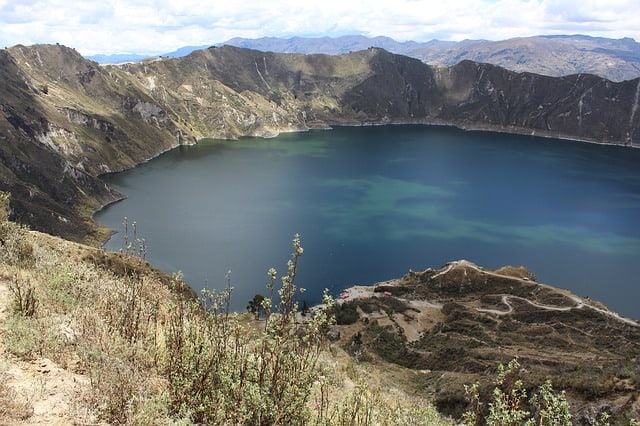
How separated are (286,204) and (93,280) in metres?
99.1

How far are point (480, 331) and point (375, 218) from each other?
5268cm

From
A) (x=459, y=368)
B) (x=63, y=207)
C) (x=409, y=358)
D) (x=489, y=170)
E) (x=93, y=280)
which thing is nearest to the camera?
(x=93, y=280)

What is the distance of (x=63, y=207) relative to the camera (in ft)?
311

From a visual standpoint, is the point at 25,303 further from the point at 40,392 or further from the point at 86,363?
the point at 40,392

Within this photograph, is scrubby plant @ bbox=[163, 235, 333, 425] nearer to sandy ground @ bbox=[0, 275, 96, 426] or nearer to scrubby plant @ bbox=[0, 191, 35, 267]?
sandy ground @ bbox=[0, 275, 96, 426]

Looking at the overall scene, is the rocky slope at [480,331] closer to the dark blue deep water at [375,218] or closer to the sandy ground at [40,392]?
the dark blue deep water at [375,218]

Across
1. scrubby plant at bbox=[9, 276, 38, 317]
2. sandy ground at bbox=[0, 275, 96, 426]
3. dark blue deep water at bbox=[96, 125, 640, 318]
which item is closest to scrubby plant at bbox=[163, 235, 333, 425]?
sandy ground at bbox=[0, 275, 96, 426]

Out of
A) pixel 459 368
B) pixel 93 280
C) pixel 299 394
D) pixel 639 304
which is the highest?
pixel 299 394

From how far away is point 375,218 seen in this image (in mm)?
106688

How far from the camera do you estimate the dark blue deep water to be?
80.7 metres

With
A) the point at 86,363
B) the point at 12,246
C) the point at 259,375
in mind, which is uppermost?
the point at 259,375

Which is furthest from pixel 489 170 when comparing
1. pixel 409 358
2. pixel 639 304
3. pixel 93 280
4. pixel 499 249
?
pixel 93 280

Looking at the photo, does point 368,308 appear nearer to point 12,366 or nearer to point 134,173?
point 12,366

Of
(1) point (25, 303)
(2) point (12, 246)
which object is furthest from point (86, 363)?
(2) point (12, 246)
